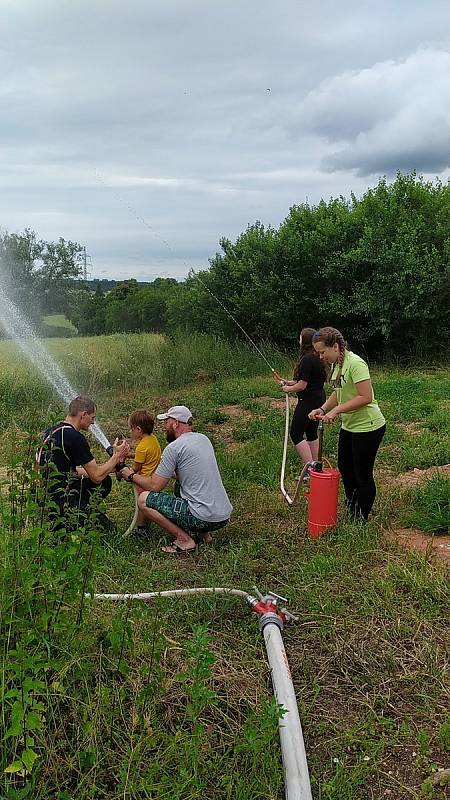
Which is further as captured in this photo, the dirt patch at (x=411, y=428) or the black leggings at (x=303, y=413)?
the dirt patch at (x=411, y=428)

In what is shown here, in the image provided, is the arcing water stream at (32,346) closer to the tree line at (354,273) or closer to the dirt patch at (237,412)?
the dirt patch at (237,412)

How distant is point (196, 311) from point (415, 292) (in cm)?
554

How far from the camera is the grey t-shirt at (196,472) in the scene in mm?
4500

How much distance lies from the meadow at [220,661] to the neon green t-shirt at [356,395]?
2.35 feet

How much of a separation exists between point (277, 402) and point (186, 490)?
5687 mm

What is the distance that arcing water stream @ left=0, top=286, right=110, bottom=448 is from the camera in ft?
34.4

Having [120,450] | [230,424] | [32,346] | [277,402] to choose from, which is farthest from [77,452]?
[32,346]

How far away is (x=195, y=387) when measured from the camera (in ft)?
37.8

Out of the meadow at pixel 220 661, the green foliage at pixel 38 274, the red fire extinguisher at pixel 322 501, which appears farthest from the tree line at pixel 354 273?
the red fire extinguisher at pixel 322 501

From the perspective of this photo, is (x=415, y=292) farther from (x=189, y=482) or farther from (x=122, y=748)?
(x=122, y=748)

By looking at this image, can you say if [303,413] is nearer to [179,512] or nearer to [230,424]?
[179,512]

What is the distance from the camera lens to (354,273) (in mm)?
13602

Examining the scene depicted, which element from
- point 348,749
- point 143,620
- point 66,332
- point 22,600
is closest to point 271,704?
point 348,749

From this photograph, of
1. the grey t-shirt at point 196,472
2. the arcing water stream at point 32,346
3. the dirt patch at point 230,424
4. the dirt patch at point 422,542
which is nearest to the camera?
the dirt patch at point 422,542
